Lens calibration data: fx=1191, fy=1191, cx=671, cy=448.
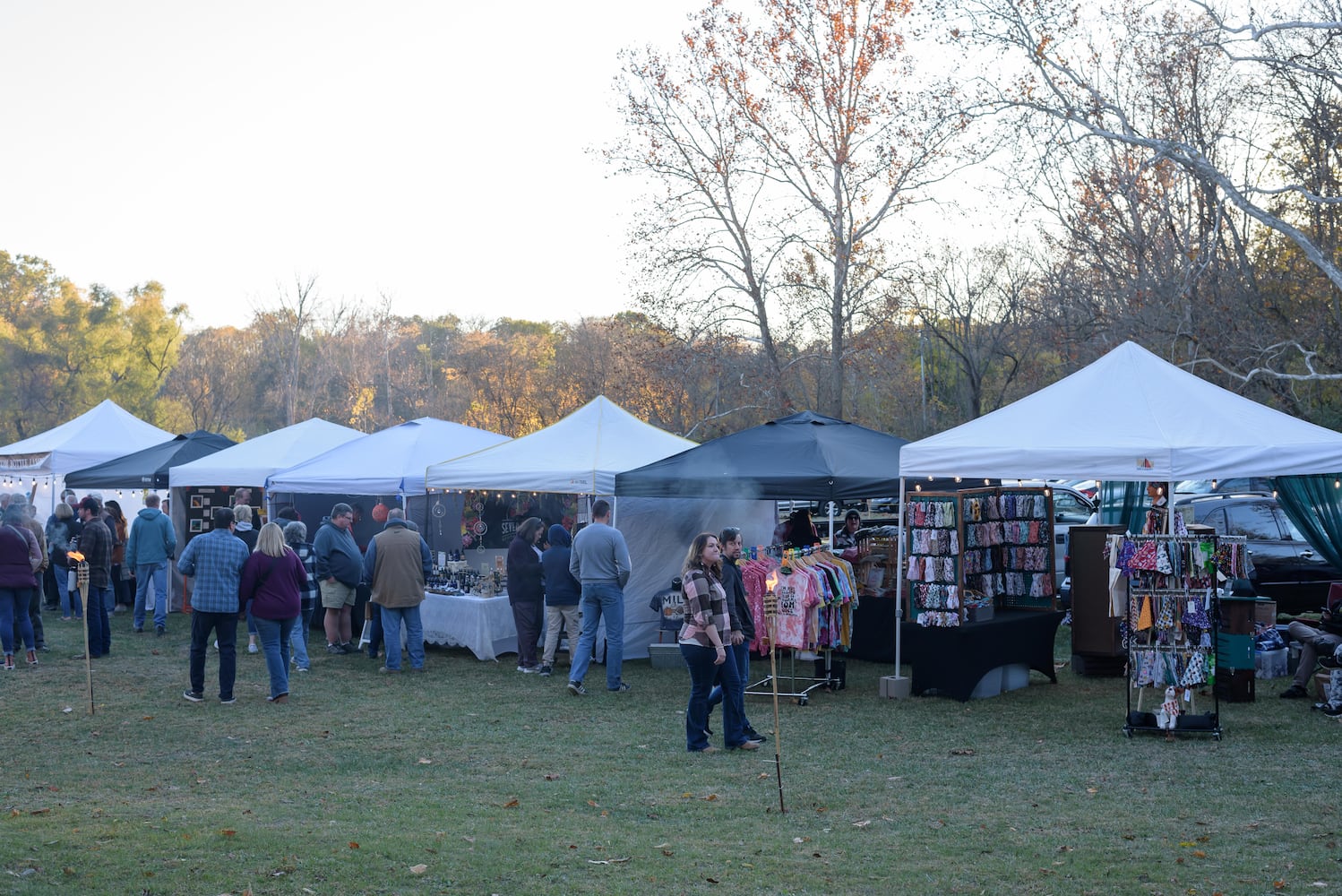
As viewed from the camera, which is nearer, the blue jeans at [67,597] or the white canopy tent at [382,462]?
the white canopy tent at [382,462]

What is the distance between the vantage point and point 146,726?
9023 millimetres

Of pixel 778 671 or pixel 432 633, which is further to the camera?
pixel 432 633

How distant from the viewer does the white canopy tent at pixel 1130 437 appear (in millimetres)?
9102

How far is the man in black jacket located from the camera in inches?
323

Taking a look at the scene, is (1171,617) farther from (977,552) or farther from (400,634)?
(400,634)

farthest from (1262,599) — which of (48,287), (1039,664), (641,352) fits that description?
(48,287)

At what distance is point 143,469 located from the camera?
17.8 m

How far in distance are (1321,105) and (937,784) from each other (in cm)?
1713

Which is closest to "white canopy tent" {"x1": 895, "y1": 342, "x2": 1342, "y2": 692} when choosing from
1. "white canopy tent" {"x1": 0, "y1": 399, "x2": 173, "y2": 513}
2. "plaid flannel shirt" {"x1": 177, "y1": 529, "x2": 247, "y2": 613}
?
"plaid flannel shirt" {"x1": 177, "y1": 529, "x2": 247, "y2": 613}

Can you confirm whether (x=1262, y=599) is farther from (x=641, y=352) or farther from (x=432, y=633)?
(x=641, y=352)

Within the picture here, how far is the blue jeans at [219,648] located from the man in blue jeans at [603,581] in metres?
2.92

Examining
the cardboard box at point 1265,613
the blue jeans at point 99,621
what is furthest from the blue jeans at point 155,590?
the cardboard box at point 1265,613

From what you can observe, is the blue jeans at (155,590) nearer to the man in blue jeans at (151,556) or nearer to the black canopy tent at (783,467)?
the man in blue jeans at (151,556)

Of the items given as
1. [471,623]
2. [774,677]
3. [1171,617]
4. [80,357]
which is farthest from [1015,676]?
[80,357]
